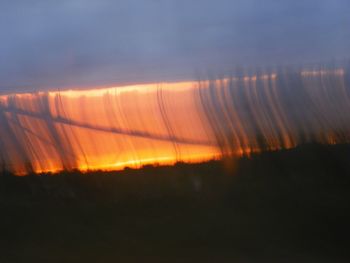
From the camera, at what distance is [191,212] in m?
→ 7.52

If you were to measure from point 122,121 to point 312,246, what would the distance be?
289 centimetres

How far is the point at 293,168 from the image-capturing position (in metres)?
7.89

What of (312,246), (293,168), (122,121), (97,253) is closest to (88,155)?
(122,121)

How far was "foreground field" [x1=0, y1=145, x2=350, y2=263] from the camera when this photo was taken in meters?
6.98

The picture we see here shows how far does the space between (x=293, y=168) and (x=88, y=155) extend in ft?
8.08

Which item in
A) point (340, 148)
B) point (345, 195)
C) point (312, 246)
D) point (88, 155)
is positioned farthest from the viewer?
point (88, 155)

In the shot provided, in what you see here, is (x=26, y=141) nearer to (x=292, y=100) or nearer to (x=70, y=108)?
(x=70, y=108)

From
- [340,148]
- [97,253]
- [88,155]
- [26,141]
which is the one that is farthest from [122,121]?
[340,148]

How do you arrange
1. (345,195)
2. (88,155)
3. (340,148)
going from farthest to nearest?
(88,155) < (340,148) < (345,195)

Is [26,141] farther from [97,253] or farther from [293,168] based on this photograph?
[293,168]

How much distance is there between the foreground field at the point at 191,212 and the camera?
6.98 metres

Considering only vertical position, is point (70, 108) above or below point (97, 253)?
above

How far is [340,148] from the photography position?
803 centimetres

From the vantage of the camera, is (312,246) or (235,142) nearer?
(312,246)
